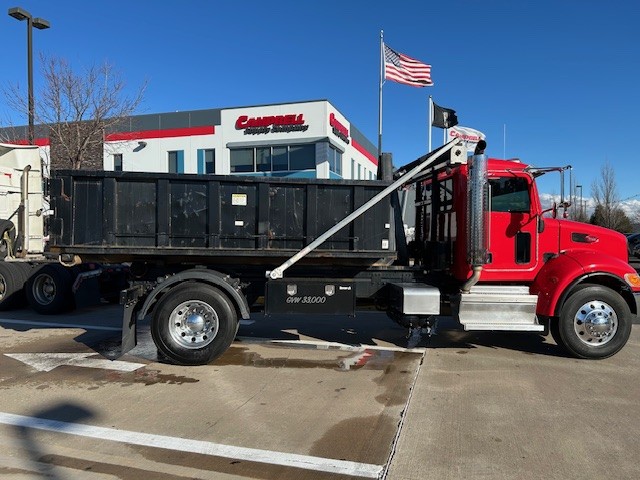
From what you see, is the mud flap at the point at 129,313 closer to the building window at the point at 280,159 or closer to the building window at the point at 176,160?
the building window at the point at 280,159

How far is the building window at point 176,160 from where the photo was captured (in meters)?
26.9

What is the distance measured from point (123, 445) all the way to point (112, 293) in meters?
7.13

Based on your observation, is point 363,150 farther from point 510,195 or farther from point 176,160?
point 510,195

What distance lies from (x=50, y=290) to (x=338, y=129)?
62.3 ft

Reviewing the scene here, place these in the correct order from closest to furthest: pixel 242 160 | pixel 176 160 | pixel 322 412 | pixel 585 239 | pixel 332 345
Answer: pixel 322 412
pixel 585 239
pixel 332 345
pixel 242 160
pixel 176 160

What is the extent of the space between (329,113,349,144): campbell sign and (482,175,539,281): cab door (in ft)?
62.0

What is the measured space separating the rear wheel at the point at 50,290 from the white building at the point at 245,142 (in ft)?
47.5

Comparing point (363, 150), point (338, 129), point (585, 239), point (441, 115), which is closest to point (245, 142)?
point (338, 129)

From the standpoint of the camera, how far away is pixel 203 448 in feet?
12.4

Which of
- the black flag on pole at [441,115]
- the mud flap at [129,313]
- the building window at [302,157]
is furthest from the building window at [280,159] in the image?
the mud flap at [129,313]

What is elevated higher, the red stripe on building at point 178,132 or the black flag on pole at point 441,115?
the red stripe on building at point 178,132

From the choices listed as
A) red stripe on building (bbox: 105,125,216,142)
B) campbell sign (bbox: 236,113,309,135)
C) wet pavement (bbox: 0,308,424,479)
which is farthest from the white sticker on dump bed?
red stripe on building (bbox: 105,125,216,142)

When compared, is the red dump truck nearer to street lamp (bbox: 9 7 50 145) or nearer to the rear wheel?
the rear wheel

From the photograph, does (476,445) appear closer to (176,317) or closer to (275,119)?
(176,317)
